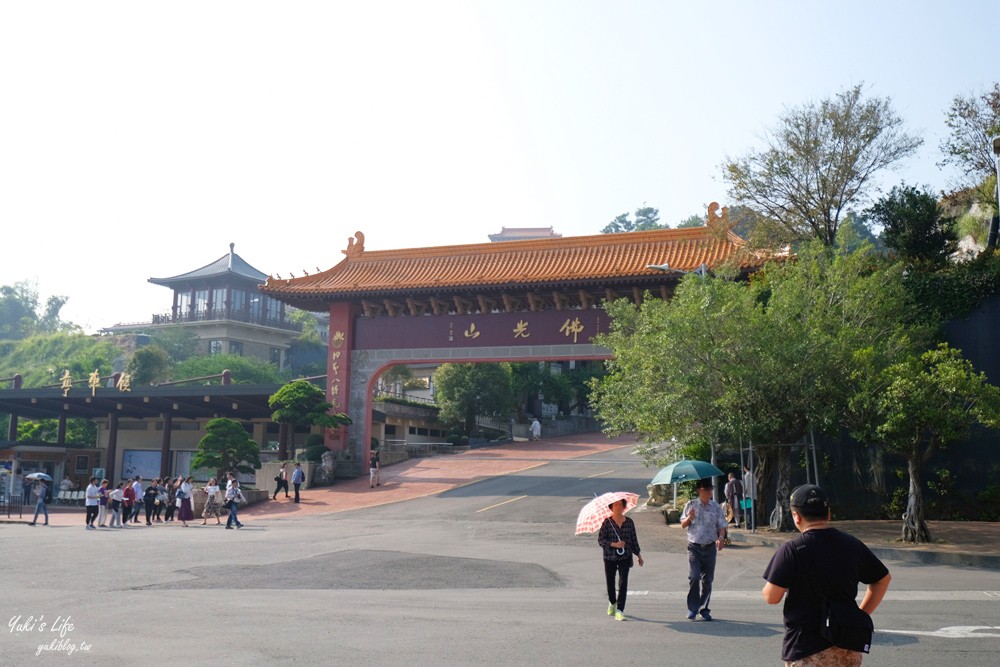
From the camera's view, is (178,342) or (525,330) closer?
(525,330)

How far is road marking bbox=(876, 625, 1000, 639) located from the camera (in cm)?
838

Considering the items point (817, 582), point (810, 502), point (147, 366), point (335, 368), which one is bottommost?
point (817, 582)

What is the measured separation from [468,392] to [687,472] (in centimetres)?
3749

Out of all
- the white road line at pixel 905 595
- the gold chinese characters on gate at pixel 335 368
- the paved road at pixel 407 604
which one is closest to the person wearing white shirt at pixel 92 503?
the paved road at pixel 407 604

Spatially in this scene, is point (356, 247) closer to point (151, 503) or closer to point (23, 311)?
point (151, 503)

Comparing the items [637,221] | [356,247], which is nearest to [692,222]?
[637,221]

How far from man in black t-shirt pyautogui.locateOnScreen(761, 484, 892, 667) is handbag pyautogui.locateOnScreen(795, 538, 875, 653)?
0.04 feet

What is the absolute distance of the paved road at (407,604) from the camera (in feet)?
25.4

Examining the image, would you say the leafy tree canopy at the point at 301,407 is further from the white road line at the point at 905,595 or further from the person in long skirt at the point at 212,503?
the white road line at the point at 905,595

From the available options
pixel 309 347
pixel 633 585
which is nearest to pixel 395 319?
pixel 633 585

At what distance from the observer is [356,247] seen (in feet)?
122

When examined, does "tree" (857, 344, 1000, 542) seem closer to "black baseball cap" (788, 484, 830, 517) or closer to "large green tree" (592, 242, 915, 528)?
"large green tree" (592, 242, 915, 528)

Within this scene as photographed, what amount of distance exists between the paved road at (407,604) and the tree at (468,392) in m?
30.1

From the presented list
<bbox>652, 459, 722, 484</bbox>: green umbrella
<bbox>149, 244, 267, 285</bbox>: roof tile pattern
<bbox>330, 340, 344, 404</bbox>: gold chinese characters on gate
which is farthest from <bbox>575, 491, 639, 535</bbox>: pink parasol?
<bbox>149, 244, 267, 285</bbox>: roof tile pattern
